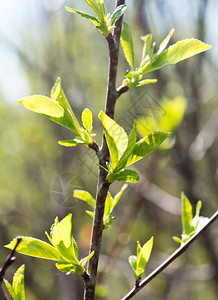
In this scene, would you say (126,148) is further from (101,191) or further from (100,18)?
(100,18)

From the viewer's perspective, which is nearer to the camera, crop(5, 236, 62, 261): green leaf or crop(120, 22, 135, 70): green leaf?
crop(5, 236, 62, 261): green leaf

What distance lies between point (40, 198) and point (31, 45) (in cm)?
169

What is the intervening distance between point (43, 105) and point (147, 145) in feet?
0.73

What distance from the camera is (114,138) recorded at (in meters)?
0.69

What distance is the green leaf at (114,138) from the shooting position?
0.67 metres

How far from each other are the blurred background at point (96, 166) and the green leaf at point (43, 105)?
84cm

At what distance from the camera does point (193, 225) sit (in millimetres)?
916

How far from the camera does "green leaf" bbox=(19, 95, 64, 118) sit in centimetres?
73

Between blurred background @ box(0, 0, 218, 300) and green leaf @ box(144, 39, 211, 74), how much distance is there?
0.71 meters

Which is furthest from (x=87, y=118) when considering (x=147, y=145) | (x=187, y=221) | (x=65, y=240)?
(x=187, y=221)

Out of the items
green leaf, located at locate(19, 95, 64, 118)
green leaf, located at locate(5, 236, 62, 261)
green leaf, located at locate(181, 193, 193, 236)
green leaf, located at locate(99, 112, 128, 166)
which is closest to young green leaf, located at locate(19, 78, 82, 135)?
green leaf, located at locate(19, 95, 64, 118)

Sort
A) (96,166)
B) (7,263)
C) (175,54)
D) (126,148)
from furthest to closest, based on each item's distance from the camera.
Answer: (96,166) < (175,54) < (126,148) < (7,263)

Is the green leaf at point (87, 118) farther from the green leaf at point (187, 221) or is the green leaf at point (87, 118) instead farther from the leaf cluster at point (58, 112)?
the green leaf at point (187, 221)

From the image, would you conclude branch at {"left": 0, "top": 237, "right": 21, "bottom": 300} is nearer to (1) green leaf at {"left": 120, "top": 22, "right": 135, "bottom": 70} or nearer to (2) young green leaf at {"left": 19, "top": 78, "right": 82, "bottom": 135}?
(2) young green leaf at {"left": 19, "top": 78, "right": 82, "bottom": 135}
